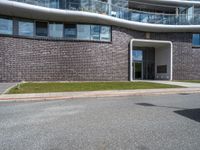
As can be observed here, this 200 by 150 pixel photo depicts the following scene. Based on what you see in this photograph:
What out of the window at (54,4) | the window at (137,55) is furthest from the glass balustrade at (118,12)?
the window at (137,55)

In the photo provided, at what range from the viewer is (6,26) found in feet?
61.8

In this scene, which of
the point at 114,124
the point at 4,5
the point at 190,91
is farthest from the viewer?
the point at 4,5

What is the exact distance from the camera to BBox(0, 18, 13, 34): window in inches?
735

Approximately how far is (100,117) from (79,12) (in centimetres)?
1485

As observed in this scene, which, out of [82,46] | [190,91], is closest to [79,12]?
[82,46]

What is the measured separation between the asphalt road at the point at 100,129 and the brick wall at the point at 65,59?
477 inches

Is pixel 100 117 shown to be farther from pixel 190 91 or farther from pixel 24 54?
pixel 24 54

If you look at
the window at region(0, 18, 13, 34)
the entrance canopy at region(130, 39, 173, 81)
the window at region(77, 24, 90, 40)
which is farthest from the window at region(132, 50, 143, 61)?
the window at region(0, 18, 13, 34)

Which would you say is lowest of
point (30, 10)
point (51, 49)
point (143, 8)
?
point (51, 49)

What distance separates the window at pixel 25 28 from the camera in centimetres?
1938

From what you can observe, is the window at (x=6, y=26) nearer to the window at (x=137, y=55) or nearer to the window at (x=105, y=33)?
the window at (x=105, y=33)

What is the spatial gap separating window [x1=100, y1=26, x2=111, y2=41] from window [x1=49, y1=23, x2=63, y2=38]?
14.5 feet

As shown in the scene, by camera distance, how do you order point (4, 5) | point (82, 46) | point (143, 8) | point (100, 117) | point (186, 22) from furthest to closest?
1. point (143, 8)
2. point (186, 22)
3. point (82, 46)
4. point (4, 5)
5. point (100, 117)

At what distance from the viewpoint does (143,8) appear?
28625 mm
